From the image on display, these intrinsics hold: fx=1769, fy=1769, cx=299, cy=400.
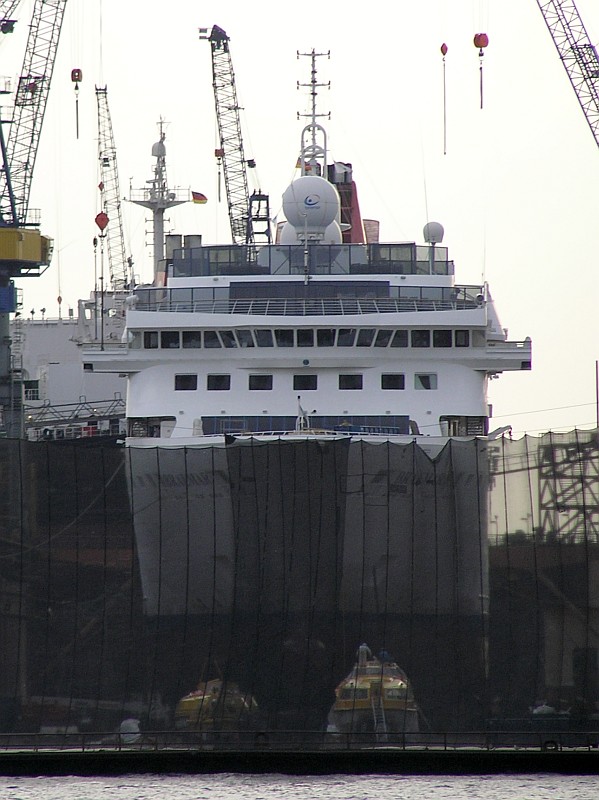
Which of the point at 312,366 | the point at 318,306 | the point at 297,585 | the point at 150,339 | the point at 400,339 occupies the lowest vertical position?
the point at 297,585

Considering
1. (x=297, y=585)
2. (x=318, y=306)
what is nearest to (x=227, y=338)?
(x=318, y=306)

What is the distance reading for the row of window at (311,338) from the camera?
4781cm

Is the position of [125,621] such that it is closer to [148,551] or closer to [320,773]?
[148,551]

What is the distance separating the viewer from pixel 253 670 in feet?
105

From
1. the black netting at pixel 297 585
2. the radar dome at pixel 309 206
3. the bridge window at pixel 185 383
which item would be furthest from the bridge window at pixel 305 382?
the black netting at pixel 297 585

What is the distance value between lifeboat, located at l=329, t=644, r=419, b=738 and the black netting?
0.13ft

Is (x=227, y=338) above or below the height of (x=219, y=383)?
above

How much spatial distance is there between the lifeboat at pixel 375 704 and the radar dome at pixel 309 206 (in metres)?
27.0

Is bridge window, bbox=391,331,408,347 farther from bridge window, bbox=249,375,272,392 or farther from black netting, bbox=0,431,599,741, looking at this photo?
black netting, bbox=0,431,599,741

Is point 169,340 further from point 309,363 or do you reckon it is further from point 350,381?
point 350,381

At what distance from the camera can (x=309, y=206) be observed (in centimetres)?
5722

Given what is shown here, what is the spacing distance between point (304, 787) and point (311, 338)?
58.0 ft

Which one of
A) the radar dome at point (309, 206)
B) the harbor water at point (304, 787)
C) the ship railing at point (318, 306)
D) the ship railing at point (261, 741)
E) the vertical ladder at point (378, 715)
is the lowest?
the harbor water at point (304, 787)

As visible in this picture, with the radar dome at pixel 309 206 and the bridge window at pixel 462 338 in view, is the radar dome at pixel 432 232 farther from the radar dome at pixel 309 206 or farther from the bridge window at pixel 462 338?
the bridge window at pixel 462 338
